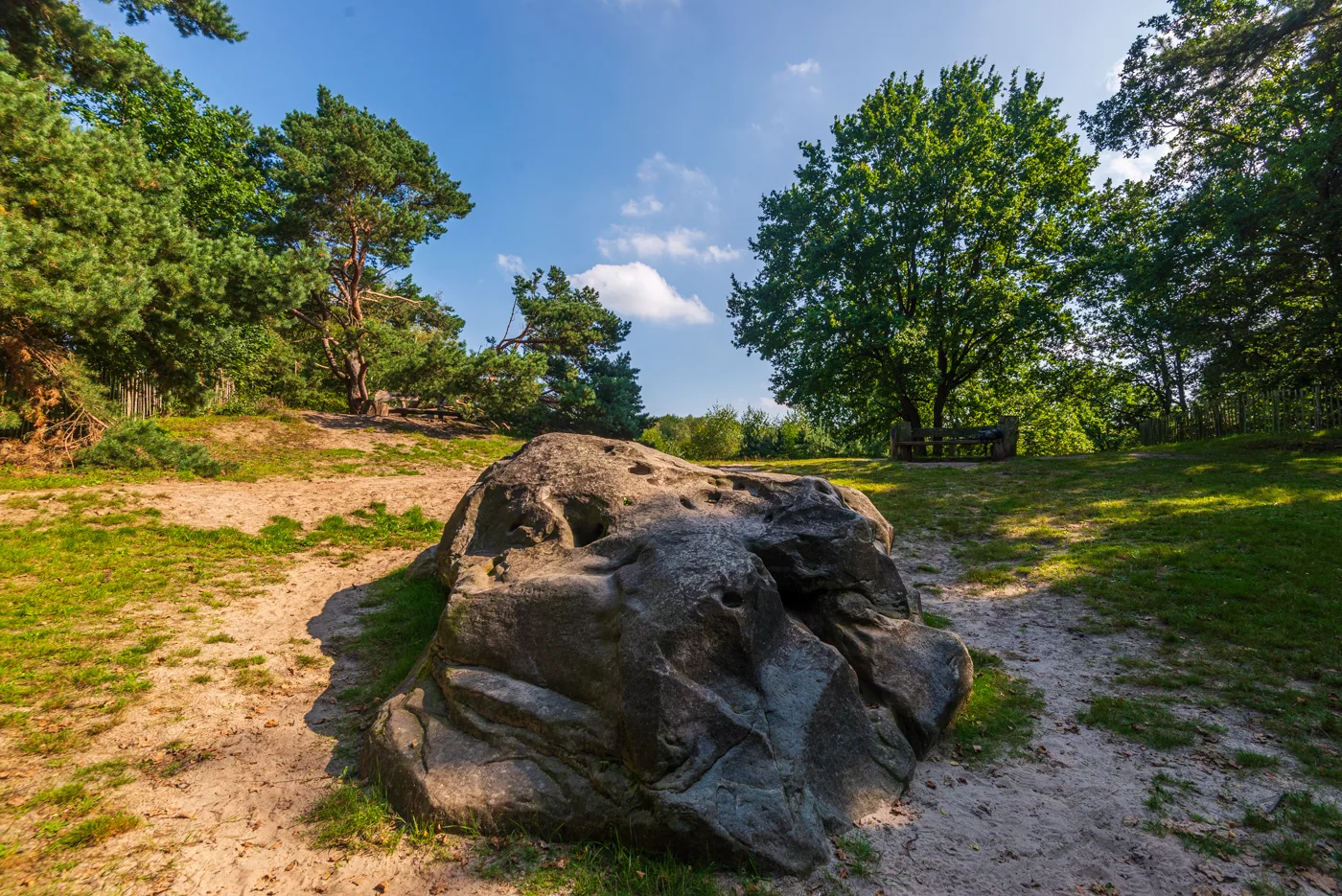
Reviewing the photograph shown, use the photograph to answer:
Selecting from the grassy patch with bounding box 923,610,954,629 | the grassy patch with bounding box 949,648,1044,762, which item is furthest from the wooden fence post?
the grassy patch with bounding box 949,648,1044,762

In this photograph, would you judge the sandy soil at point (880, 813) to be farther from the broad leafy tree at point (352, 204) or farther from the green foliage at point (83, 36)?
the broad leafy tree at point (352, 204)

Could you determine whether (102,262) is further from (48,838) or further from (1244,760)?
(1244,760)

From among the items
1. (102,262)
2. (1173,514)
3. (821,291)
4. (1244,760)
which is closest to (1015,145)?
(821,291)

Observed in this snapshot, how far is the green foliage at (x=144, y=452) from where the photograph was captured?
39.0ft

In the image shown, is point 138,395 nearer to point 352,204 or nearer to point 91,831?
point 352,204

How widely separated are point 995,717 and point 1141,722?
4.24 ft

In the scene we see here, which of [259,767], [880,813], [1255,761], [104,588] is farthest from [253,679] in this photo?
[1255,761]

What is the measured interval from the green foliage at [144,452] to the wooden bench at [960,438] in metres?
20.2

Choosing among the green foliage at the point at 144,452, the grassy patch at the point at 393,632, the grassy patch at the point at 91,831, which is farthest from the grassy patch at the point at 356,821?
the green foliage at the point at 144,452

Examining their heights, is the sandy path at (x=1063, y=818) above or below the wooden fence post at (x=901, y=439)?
below

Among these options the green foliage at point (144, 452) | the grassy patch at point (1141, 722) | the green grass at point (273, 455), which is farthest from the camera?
the green foliage at point (144, 452)

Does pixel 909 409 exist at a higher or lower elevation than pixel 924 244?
lower

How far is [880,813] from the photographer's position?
4121mm

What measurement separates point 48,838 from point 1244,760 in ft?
28.8
